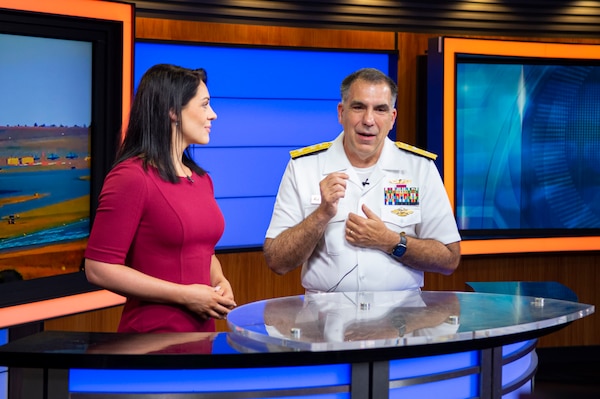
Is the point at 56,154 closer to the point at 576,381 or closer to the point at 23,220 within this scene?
the point at 23,220

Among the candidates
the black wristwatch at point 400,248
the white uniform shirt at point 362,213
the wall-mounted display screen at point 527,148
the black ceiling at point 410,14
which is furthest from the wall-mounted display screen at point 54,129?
the wall-mounted display screen at point 527,148

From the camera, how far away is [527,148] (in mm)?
6250

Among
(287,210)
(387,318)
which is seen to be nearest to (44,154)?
(287,210)

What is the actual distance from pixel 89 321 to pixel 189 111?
2670 mm

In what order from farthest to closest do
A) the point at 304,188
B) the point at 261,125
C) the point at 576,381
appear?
the point at 576,381
the point at 261,125
the point at 304,188

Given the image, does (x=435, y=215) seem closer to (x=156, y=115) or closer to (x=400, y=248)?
(x=400, y=248)

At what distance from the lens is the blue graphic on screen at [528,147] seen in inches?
241

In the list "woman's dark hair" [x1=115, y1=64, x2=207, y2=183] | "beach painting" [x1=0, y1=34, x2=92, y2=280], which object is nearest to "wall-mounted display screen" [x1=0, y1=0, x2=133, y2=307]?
"beach painting" [x1=0, y1=34, x2=92, y2=280]

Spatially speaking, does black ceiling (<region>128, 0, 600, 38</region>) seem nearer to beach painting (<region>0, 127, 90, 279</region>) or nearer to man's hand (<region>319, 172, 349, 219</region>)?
beach painting (<region>0, 127, 90, 279</region>)

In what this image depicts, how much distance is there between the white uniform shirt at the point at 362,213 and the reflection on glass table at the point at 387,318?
1.04 ft

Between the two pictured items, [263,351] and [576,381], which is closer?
[263,351]

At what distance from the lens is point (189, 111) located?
2646 millimetres

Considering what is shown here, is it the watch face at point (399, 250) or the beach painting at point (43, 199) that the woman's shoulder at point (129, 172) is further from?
the beach painting at point (43, 199)

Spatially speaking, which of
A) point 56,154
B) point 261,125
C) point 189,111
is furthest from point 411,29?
point 189,111
